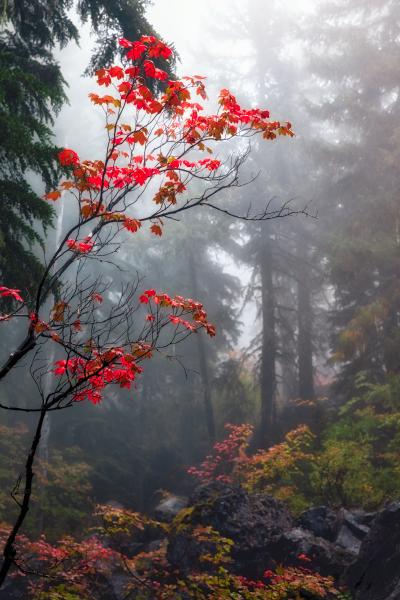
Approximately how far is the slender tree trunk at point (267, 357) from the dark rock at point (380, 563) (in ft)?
35.4

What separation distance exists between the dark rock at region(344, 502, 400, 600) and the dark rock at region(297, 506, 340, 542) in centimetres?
193

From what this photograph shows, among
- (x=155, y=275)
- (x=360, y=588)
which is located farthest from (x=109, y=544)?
(x=155, y=275)

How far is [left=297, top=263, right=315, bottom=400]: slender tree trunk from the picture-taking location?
766 inches

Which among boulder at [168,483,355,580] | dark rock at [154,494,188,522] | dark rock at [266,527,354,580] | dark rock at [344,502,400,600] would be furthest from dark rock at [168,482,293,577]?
dark rock at [154,494,188,522]

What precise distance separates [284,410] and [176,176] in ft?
54.2

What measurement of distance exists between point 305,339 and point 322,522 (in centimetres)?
1195

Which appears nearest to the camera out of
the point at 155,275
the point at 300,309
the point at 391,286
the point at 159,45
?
the point at 159,45

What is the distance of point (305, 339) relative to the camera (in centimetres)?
2041

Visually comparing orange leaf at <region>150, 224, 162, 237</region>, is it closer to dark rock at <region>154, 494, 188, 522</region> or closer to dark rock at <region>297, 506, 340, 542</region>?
dark rock at <region>297, 506, 340, 542</region>

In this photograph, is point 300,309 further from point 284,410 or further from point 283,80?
point 283,80

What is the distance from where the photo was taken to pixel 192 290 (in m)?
22.7

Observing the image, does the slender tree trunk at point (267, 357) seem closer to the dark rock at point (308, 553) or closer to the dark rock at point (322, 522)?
the dark rock at point (322, 522)

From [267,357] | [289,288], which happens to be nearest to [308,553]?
[267,357]

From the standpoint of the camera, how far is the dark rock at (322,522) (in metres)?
8.69
